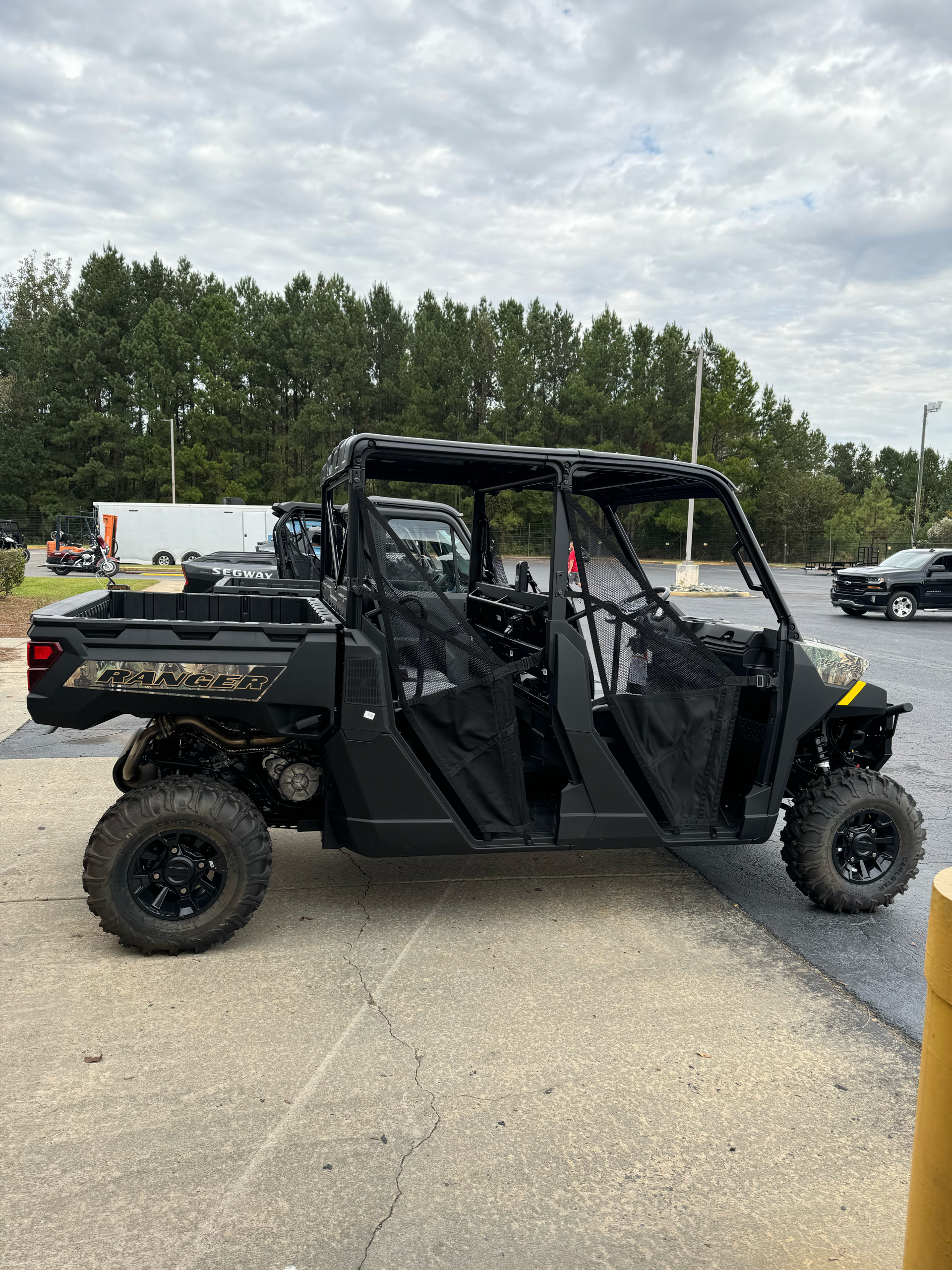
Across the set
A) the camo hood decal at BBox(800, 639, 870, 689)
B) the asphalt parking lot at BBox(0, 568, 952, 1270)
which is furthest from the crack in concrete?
the camo hood decal at BBox(800, 639, 870, 689)

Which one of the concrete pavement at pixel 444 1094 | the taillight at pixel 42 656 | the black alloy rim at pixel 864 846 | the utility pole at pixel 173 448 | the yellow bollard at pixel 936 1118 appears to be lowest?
the concrete pavement at pixel 444 1094

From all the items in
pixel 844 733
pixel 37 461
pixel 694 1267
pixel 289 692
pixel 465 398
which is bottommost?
pixel 694 1267

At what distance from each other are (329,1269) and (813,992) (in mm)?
2224

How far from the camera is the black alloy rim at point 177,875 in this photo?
365 cm

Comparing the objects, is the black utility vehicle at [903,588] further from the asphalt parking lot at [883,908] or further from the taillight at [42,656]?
the taillight at [42,656]

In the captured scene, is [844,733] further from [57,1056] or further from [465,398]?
[465,398]

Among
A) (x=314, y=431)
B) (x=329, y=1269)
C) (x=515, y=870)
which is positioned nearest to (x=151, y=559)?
(x=314, y=431)

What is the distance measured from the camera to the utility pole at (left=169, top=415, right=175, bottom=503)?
1923 inches

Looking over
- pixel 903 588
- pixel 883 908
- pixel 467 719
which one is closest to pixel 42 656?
pixel 467 719

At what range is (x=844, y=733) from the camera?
4.63 meters

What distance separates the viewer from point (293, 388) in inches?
2207

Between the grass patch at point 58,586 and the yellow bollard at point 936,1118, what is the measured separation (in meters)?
17.3

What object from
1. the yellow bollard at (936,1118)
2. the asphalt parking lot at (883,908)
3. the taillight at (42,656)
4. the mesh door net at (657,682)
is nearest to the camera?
the yellow bollard at (936,1118)

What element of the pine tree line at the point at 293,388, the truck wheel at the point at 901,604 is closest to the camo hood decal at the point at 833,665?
the truck wheel at the point at 901,604
